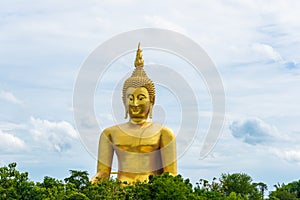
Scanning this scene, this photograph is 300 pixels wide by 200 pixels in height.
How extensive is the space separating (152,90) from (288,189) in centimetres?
2826

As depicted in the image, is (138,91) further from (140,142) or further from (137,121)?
(140,142)

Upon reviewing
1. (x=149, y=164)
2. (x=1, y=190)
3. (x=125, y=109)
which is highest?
(x=125, y=109)

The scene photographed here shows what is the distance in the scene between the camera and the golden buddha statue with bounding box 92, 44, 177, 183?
35875mm

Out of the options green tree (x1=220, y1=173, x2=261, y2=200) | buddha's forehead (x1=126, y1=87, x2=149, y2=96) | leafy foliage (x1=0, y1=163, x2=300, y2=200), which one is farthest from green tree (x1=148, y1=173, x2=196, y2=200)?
green tree (x1=220, y1=173, x2=261, y2=200)

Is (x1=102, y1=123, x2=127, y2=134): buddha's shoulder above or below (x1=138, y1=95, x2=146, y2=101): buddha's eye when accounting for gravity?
below

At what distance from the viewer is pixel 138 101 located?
35.9 metres

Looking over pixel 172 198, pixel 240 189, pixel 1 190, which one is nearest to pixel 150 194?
pixel 172 198

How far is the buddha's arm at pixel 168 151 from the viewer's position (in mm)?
35938

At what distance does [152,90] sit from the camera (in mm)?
36438

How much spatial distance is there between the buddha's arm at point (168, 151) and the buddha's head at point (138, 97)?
1.46 meters

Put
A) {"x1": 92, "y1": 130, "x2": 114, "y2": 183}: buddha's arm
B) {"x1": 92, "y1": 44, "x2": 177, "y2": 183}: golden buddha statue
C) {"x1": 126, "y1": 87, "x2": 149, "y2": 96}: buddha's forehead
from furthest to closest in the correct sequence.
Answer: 1. {"x1": 92, "y1": 130, "x2": 114, "y2": 183}: buddha's arm
2. {"x1": 126, "y1": 87, "x2": 149, "y2": 96}: buddha's forehead
3. {"x1": 92, "y1": 44, "x2": 177, "y2": 183}: golden buddha statue

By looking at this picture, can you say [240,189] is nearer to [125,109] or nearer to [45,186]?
[125,109]

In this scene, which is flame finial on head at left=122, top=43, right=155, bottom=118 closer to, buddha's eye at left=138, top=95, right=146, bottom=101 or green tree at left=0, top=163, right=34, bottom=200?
buddha's eye at left=138, top=95, right=146, bottom=101

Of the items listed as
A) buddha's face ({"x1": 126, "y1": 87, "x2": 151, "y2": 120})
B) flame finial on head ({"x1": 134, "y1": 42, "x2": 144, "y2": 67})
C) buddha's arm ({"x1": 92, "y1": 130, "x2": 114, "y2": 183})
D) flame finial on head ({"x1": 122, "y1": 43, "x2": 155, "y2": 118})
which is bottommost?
buddha's arm ({"x1": 92, "y1": 130, "x2": 114, "y2": 183})
